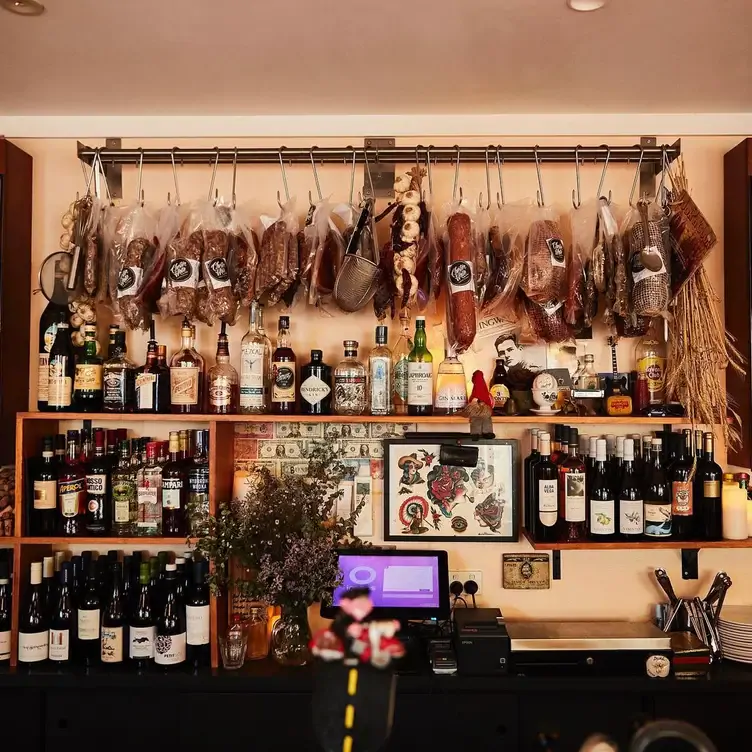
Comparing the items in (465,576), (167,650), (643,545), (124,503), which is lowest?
(167,650)

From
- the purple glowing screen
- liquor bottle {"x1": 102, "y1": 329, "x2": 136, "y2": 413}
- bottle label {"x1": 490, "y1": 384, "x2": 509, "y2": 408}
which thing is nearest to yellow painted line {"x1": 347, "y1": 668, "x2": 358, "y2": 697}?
the purple glowing screen

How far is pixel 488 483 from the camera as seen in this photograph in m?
2.34

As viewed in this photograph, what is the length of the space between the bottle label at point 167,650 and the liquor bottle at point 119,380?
0.72 m

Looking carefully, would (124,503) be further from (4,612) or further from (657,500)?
(657,500)

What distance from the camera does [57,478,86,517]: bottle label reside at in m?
2.17

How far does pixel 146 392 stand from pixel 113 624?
2.39ft

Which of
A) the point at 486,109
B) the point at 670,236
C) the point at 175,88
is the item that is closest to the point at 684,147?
the point at 670,236

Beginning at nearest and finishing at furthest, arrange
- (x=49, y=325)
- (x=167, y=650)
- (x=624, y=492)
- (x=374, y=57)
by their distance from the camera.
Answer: (x=374, y=57), (x=167, y=650), (x=624, y=492), (x=49, y=325)

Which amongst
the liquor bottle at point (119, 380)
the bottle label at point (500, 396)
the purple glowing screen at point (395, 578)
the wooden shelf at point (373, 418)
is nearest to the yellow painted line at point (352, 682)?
the wooden shelf at point (373, 418)

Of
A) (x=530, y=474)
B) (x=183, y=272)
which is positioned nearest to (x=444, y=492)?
(x=530, y=474)

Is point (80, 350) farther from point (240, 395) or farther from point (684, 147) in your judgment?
point (684, 147)

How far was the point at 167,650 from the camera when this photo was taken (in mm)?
2080

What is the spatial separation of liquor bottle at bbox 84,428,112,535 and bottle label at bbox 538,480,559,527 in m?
1.39

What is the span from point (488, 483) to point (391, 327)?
63cm
